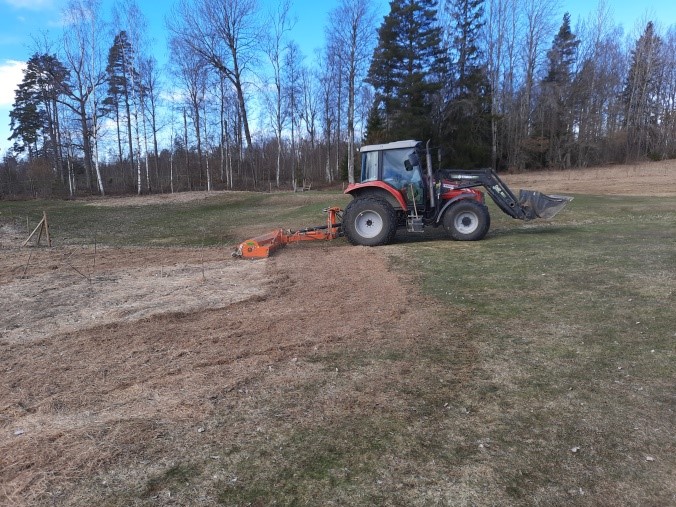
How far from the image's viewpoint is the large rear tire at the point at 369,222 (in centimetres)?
1074

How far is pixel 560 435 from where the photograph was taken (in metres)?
3.10

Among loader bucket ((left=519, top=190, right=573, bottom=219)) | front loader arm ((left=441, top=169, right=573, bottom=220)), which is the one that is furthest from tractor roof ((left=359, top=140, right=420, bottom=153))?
loader bucket ((left=519, top=190, right=573, bottom=219))

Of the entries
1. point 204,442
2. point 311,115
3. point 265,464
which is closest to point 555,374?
point 265,464

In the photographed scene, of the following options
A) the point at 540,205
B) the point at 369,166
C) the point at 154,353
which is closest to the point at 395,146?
the point at 369,166

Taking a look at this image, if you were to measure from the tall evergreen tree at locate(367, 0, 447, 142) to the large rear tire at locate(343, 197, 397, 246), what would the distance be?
1089 inches

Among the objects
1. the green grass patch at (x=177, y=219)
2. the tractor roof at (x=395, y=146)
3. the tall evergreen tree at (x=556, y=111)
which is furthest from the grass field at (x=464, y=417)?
the tall evergreen tree at (x=556, y=111)

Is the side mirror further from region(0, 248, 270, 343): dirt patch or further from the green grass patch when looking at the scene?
the green grass patch

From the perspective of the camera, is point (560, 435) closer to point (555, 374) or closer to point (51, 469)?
point (555, 374)

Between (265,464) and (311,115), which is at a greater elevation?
(311,115)

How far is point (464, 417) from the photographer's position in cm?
336

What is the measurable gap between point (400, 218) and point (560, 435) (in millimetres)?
8455

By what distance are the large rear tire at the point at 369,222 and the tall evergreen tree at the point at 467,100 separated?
30680mm

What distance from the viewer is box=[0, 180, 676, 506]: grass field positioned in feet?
8.57

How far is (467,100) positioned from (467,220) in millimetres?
32883
